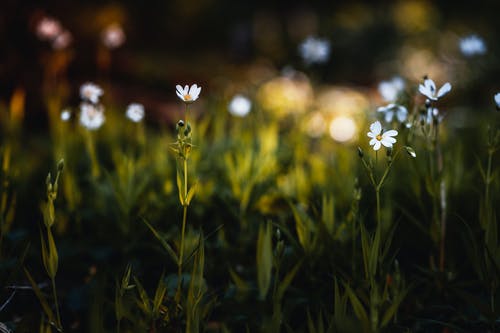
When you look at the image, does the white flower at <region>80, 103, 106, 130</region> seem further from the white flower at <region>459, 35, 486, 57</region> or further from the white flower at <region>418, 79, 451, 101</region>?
the white flower at <region>459, 35, 486, 57</region>

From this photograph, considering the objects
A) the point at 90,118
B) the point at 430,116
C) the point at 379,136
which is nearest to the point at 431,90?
the point at 430,116

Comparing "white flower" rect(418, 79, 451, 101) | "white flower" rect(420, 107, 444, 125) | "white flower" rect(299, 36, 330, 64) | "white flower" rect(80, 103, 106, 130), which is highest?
"white flower" rect(299, 36, 330, 64)

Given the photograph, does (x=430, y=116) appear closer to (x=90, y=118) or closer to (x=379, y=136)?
(x=379, y=136)

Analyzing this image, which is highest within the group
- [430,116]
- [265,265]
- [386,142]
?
[430,116]

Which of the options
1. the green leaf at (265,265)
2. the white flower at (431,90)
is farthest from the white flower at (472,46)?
the green leaf at (265,265)

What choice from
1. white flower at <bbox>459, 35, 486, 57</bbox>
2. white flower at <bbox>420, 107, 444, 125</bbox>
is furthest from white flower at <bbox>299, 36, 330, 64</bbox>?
white flower at <bbox>420, 107, 444, 125</bbox>

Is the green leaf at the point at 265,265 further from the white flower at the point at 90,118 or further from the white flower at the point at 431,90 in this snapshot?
the white flower at the point at 90,118

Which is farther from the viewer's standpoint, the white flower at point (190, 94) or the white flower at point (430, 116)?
the white flower at point (430, 116)

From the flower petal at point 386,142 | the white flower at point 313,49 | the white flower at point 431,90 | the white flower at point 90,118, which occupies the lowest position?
the flower petal at point 386,142

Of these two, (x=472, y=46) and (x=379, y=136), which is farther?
(x=472, y=46)

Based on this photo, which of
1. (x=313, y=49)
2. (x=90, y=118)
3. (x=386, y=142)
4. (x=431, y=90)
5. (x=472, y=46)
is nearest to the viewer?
(x=386, y=142)

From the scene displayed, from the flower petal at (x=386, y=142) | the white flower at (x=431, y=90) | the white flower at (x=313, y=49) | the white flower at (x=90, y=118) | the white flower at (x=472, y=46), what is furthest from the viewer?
the white flower at (x=313, y=49)

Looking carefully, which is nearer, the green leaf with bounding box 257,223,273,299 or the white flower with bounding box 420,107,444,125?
the green leaf with bounding box 257,223,273,299
